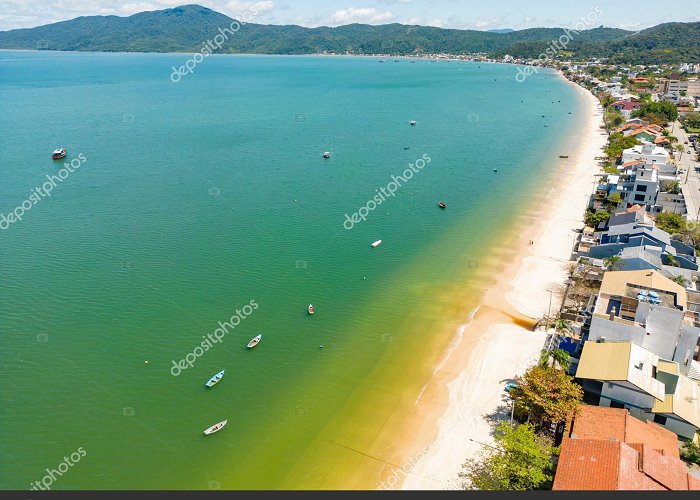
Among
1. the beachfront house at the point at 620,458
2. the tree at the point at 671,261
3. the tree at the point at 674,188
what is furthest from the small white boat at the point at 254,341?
the tree at the point at 674,188

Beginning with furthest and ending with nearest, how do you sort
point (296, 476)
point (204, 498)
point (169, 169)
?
point (169, 169) → point (296, 476) → point (204, 498)

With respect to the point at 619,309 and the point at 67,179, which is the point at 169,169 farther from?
the point at 619,309

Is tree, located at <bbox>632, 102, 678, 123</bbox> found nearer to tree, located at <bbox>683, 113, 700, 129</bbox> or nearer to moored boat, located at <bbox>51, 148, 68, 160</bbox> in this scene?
tree, located at <bbox>683, 113, 700, 129</bbox>

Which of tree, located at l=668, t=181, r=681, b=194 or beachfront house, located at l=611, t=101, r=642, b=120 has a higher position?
beachfront house, located at l=611, t=101, r=642, b=120

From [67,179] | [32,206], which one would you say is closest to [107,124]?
[67,179]

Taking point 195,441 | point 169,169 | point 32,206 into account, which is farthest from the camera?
point 169,169

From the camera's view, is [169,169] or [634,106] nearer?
[169,169]

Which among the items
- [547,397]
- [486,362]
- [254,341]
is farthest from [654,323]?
→ [254,341]

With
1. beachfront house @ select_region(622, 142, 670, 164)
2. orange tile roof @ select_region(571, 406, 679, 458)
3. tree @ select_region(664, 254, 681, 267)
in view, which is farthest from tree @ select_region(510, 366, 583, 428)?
beachfront house @ select_region(622, 142, 670, 164)
